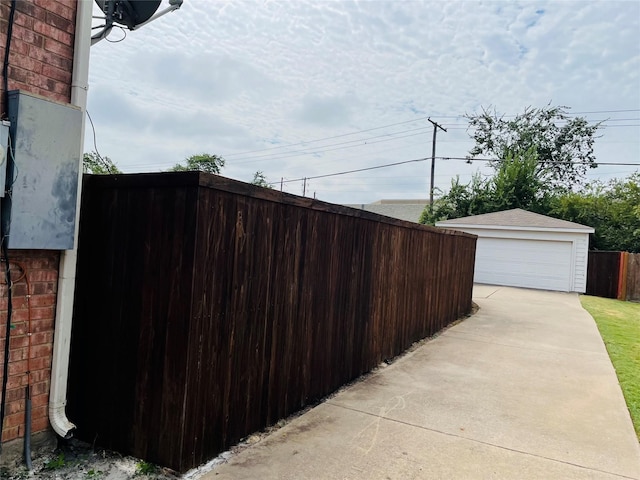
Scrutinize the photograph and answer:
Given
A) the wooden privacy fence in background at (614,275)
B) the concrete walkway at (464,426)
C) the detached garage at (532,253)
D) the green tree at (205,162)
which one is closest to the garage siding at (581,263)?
the detached garage at (532,253)

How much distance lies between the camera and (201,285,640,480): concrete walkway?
3191mm

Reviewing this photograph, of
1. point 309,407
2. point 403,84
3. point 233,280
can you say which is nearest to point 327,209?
point 233,280

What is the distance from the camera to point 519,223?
765 inches

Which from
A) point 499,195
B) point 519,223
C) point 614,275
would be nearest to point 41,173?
point 519,223

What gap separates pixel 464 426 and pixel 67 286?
3444mm

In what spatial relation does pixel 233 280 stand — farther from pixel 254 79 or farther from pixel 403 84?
pixel 403 84

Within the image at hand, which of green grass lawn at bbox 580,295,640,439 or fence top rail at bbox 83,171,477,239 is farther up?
fence top rail at bbox 83,171,477,239

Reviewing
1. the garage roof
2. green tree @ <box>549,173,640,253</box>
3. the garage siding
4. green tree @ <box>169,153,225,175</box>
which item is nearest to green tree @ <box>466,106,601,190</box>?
green tree @ <box>549,173,640,253</box>

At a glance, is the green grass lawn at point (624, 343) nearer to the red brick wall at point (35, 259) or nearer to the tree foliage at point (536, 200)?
the red brick wall at point (35, 259)

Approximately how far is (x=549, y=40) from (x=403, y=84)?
18.9 feet

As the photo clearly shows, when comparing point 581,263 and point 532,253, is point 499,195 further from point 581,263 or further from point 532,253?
point 581,263

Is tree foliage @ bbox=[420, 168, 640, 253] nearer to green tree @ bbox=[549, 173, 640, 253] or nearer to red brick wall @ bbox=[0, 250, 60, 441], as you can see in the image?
green tree @ bbox=[549, 173, 640, 253]

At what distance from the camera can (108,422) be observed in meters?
3.08

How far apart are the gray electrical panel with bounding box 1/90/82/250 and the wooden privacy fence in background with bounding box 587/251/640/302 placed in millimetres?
20988
